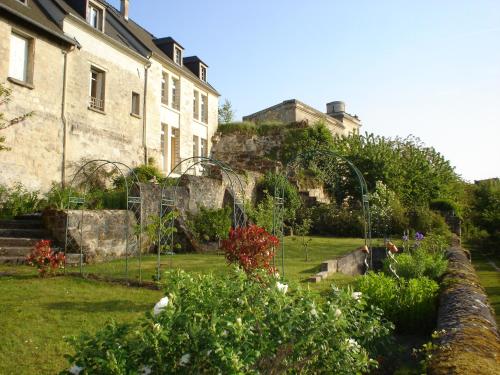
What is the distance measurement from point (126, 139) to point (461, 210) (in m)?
15.4

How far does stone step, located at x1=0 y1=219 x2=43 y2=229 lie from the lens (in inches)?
442

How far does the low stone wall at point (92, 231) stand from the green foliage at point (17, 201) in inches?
72.9

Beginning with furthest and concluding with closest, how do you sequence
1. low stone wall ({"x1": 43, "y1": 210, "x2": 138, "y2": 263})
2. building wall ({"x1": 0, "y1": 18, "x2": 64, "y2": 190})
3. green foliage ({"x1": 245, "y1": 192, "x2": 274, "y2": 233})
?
green foliage ({"x1": 245, "y1": 192, "x2": 274, "y2": 233}) → building wall ({"x1": 0, "y1": 18, "x2": 64, "y2": 190}) → low stone wall ({"x1": 43, "y1": 210, "x2": 138, "y2": 263})

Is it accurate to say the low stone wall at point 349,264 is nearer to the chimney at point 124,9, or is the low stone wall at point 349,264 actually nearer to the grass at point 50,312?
the grass at point 50,312

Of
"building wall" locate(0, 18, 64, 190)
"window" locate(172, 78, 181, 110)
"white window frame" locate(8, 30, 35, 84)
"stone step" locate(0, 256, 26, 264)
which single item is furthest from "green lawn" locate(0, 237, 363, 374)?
"window" locate(172, 78, 181, 110)

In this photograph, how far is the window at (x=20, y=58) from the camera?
13758 millimetres

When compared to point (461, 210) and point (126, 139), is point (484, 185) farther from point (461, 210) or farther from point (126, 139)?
point (126, 139)

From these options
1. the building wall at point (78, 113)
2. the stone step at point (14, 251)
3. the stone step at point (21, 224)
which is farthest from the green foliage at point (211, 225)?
the building wall at point (78, 113)

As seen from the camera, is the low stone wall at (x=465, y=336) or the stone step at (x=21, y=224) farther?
the stone step at (x=21, y=224)

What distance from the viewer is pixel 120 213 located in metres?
11.7

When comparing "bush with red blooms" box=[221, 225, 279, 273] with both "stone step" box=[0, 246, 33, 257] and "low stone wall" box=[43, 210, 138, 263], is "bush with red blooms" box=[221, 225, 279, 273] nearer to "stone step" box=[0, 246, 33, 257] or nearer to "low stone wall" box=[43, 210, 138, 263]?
"low stone wall" box=[43, 210, 138, 263]

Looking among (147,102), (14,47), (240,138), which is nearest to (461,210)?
(240,138)

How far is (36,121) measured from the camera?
14219 millimetres

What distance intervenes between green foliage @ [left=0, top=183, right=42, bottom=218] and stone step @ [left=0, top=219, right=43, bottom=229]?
790 mm
